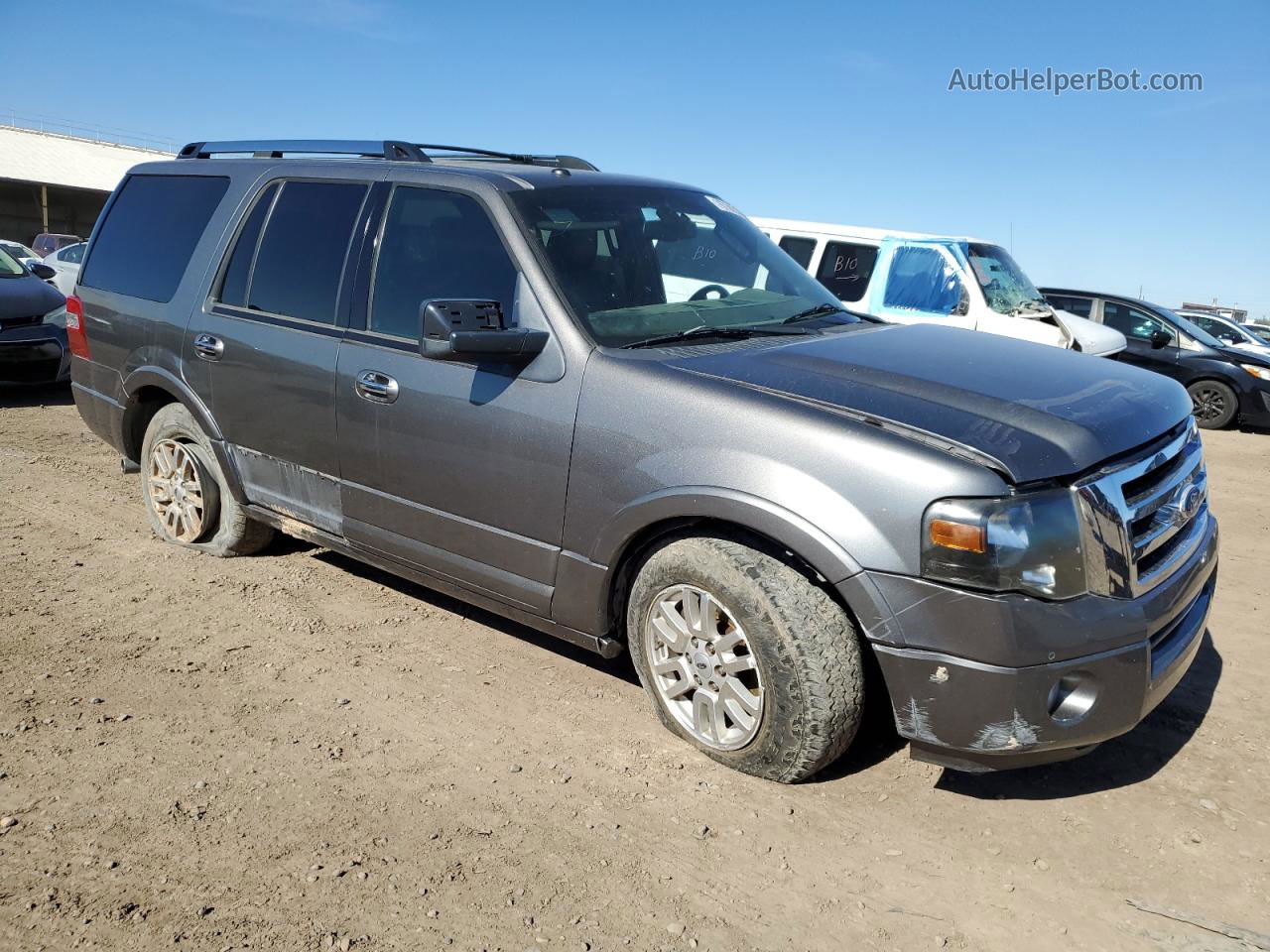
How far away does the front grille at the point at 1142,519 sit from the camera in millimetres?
2836

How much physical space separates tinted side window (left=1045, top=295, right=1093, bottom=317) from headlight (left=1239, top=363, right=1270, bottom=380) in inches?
79.1

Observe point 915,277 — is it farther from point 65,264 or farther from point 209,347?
point 65,264

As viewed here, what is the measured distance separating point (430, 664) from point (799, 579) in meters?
1.78

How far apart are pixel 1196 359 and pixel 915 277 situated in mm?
4875

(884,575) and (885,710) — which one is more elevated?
(884,575)

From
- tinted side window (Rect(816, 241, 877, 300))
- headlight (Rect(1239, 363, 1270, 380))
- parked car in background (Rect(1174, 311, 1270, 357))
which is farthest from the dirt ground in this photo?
parked car in background (Rect(1174, 311, 1270, 357))

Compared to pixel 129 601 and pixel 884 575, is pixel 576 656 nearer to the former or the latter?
pixel 884 575

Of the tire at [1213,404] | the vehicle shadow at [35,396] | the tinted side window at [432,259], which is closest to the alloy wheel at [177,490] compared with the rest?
the tinted side window at [432,259]

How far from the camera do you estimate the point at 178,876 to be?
8.94 feet

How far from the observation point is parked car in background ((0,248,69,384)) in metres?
9.63

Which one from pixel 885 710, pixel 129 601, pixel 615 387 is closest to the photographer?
pixel 615 387

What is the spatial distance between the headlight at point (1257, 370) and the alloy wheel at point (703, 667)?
12.1m

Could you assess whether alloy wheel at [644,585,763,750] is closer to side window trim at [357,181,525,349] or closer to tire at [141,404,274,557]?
side window trim at [357,181,525,349]

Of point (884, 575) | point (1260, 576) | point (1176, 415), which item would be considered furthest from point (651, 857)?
point (1260, 576)
